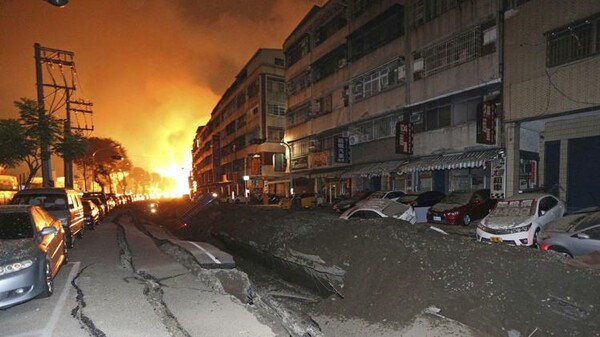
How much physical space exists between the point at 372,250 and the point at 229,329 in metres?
4.68

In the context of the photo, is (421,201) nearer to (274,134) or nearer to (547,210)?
(547,210)

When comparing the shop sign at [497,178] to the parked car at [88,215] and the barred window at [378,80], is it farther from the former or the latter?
the parked car at [88,215]

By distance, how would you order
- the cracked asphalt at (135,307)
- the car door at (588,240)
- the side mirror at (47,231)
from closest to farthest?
the cracked asphalt at (135,307)
the side mirror at (47,231)
the car door at (588,240)

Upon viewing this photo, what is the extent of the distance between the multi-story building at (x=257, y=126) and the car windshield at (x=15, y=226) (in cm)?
3315

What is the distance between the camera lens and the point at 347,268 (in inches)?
330

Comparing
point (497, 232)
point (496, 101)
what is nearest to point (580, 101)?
point (496, 101)

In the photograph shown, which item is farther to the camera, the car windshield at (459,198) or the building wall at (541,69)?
the car windshield at (459,198)

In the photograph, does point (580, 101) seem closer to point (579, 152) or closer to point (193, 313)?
point (579, 152)

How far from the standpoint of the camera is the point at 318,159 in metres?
31.8

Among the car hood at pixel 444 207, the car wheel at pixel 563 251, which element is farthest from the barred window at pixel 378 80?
the car wheel at pixel 563 251

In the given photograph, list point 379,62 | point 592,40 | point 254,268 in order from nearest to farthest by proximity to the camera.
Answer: point 254,268 → point 592,40 → point 379,62

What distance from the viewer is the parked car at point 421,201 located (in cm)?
1741

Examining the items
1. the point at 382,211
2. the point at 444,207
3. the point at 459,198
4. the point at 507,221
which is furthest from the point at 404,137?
the point at 507,221

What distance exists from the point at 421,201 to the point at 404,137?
201 inches
